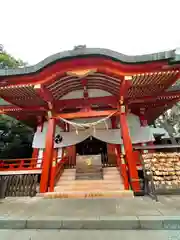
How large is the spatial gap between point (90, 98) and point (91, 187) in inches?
146

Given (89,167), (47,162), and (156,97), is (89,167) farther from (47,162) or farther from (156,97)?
(156,97)

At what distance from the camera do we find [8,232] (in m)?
3.16

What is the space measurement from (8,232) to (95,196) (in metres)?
3.00

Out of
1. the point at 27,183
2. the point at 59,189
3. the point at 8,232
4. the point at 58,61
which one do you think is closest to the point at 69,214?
the point at 8,232

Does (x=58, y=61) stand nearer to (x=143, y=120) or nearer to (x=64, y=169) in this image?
(x=64, y=169)

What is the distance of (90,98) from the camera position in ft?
23.9

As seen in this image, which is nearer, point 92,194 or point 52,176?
point 92,194

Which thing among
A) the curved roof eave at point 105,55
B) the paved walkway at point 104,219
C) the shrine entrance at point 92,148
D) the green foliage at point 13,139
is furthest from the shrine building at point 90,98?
the green foliage at point 13,139

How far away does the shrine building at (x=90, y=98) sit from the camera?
18.0 ft

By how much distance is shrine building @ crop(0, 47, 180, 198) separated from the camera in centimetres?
549

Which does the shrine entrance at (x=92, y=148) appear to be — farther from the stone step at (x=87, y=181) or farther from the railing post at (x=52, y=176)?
the railing post at (x=52, y=176)

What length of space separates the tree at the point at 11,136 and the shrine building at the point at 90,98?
3586 millimetres

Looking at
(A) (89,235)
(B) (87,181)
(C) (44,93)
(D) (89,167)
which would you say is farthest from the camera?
(D) (89,167)

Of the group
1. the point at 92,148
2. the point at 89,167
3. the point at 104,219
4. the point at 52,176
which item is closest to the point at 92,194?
the point at 52,176
